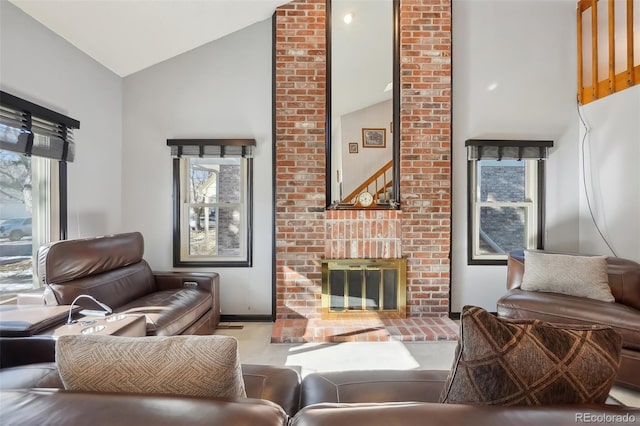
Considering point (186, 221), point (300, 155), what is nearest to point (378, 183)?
point (300, 155)

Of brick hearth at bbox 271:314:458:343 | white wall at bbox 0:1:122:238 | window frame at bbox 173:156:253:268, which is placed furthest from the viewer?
window frame at bbox 173:156:253:268

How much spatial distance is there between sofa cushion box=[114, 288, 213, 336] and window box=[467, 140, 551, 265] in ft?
9.19

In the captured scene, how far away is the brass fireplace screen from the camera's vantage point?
3348 millimetres

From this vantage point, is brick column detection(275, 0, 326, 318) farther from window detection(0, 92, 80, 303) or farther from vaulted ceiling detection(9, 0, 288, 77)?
window detection(0, 92, 80, 303)

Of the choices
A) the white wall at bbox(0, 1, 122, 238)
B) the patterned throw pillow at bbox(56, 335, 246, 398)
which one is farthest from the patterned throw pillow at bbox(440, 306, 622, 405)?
the white wall at bbox(0, 1, 122, 238)

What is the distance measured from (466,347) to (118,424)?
805 mm

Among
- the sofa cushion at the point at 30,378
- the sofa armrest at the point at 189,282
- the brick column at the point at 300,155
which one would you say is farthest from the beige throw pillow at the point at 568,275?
the sofa cushion at the point at 30,378

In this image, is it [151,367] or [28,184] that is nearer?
[151,367]

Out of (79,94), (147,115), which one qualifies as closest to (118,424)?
(79,94)

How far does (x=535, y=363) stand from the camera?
2.60 feet

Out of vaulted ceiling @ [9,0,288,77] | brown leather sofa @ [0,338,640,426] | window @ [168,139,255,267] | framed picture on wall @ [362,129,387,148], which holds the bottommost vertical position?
brown leather sofa @ [0,338,640,426]

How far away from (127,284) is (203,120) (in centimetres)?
180

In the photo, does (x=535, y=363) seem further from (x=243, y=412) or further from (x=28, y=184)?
(x=28, y=184)

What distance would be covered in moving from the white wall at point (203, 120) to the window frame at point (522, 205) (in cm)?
218
